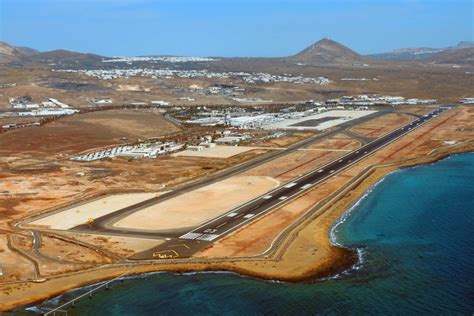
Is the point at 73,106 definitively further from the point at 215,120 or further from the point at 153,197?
the point at 153,197

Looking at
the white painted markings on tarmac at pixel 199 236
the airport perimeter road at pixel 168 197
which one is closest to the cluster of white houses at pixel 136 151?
the airport perimeter road at pixel 168 197

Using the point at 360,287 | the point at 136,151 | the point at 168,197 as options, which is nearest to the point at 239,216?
the point at 168,197

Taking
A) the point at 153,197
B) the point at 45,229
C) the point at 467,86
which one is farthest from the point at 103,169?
the point at 467,86

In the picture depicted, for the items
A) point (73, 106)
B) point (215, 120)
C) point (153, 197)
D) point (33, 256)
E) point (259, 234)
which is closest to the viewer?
point (33, 256)

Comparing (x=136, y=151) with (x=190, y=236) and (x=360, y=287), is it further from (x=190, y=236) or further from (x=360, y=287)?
(x=360, y=287)

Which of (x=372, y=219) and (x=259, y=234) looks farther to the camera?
(x=372, y=219)

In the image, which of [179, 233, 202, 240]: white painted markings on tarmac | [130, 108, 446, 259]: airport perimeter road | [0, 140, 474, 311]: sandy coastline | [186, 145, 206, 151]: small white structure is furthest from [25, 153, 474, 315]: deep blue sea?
[186, 145, 206, 151]: small white structure

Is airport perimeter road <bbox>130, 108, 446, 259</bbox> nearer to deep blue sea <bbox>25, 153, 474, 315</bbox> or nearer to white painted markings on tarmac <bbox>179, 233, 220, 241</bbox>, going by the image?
white painted markings on tarmac <bbox>179, 233, 220, 241</bbox>
